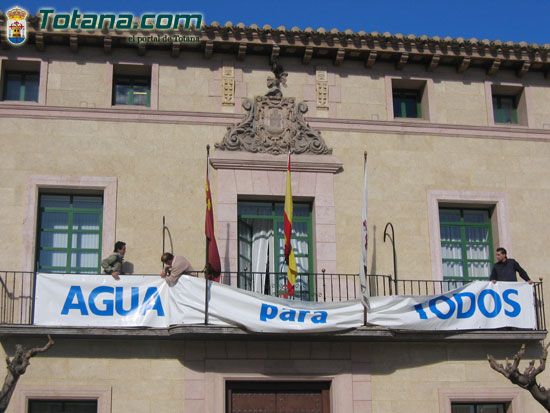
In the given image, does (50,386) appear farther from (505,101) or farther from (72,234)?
(505,101)

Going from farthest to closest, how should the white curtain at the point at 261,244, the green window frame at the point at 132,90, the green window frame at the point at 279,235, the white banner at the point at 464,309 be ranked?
the green window frame at the point at 132,90
the white curtain at the point at 261,244
the green window frame at the point at 279,235
the white banner at the point at 464,309

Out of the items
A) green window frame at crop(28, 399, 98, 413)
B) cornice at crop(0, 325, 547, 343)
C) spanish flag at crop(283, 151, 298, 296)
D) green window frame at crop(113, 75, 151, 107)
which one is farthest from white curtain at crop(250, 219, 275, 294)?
green window frame at crop(28, 399, 98, 413)

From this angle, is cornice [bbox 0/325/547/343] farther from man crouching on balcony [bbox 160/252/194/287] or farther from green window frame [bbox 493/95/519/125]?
green window frame [bbox 493/95/519/125]

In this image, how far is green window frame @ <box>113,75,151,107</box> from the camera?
58.3 ft

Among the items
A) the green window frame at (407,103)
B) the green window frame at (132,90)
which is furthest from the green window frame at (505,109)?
the green window frame at (132,90)

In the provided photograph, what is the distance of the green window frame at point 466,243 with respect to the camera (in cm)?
1783

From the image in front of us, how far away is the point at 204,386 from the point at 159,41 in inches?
243

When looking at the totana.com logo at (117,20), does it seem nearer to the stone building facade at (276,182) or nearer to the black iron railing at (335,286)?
the stone building facade at (276,182)

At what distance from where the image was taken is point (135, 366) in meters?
15.8

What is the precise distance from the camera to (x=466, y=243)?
18000mm

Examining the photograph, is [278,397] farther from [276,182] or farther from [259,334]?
[276,182]

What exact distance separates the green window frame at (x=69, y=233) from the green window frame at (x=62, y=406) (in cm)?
226

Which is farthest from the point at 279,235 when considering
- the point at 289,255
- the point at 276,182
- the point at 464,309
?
the point at 464,309

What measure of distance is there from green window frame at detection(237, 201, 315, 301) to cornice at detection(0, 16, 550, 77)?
2.78 meters
